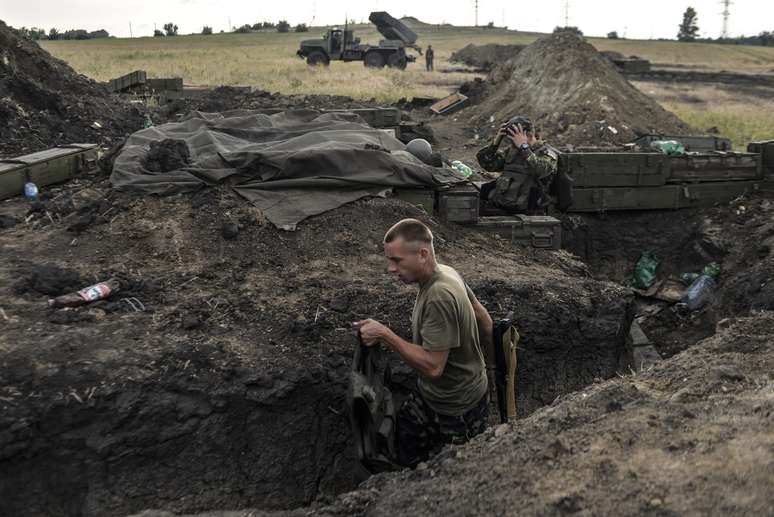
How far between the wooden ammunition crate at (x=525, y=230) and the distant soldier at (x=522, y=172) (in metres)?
0.41

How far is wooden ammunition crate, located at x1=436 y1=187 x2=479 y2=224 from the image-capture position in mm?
7113

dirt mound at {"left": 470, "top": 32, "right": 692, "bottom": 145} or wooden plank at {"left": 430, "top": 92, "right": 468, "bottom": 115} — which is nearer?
dirt mound at {"left": 470, "top": 32, "right": 692, "bottom": 145}

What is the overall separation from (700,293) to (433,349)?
5.71m

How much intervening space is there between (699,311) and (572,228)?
1.78 metres

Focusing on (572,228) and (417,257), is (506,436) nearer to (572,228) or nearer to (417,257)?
(417,257)

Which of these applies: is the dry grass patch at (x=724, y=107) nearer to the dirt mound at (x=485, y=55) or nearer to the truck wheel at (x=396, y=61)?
the truck wheel at (x=396, y=61)

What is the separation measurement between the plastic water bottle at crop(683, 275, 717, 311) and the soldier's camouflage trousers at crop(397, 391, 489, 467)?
198 inches

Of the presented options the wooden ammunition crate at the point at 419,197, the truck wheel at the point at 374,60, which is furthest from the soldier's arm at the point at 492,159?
the truck wheel at the point at 374,60

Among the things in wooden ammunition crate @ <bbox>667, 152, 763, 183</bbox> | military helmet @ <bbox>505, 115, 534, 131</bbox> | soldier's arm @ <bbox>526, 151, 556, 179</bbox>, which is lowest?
wooden ammunition crate @ <bbox>667, 152, 763, 183</bbox>

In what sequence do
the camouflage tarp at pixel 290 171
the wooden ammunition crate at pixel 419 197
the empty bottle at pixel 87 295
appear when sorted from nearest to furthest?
the empty bottle at pixel 87 295 → the camouflage tarp at pixel 290 171 → the wooden ammunition crate at pixel 419 197

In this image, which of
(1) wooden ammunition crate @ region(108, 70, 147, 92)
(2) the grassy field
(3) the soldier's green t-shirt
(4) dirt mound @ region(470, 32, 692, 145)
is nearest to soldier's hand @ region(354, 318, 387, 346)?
(3) the soldier's green t-shirt

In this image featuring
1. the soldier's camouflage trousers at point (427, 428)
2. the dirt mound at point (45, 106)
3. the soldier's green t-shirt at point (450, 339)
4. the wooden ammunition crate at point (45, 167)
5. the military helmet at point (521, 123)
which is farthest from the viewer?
the dirt mound at point (45, 106)

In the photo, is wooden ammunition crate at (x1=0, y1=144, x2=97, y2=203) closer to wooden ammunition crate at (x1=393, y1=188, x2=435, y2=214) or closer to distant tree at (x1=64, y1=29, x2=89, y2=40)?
wooden ammunition crate at (x1=393, y1=188, x2=435, y2=214)

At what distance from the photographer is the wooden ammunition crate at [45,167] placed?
7437 mm
